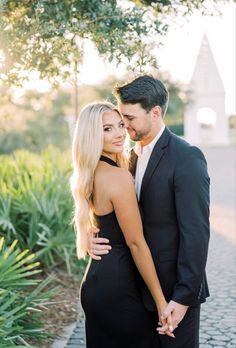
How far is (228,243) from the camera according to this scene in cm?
1172

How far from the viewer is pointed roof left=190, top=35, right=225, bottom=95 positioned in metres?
69.5

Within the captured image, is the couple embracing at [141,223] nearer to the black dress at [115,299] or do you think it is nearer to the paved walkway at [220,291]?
the black dress at [115,299]

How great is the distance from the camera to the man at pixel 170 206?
3354 mm

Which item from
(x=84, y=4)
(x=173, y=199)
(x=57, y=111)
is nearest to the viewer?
(x=173, y=199)

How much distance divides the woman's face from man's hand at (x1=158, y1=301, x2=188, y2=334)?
3.01 feet

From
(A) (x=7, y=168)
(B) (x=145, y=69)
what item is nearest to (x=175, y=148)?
(B) (x=145, y=69)

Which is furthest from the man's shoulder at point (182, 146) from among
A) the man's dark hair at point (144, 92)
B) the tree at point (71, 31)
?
the tree at point (71, 31)

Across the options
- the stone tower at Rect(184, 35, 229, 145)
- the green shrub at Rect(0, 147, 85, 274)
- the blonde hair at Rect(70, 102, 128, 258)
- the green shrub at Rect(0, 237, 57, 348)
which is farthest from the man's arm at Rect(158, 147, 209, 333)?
the stone tower at Rect(184, 35, 229, 145)

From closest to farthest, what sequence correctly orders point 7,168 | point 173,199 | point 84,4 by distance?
point 173,199 < point 84,4 < point 7,168

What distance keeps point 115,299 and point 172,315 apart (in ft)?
1.11

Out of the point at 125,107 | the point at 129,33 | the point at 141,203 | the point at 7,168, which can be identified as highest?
the point at 129,33

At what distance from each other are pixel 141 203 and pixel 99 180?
0.90 ft

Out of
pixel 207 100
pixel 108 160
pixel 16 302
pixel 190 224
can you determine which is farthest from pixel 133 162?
pixel 207 100

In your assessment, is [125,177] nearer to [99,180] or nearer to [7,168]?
[99,180]
